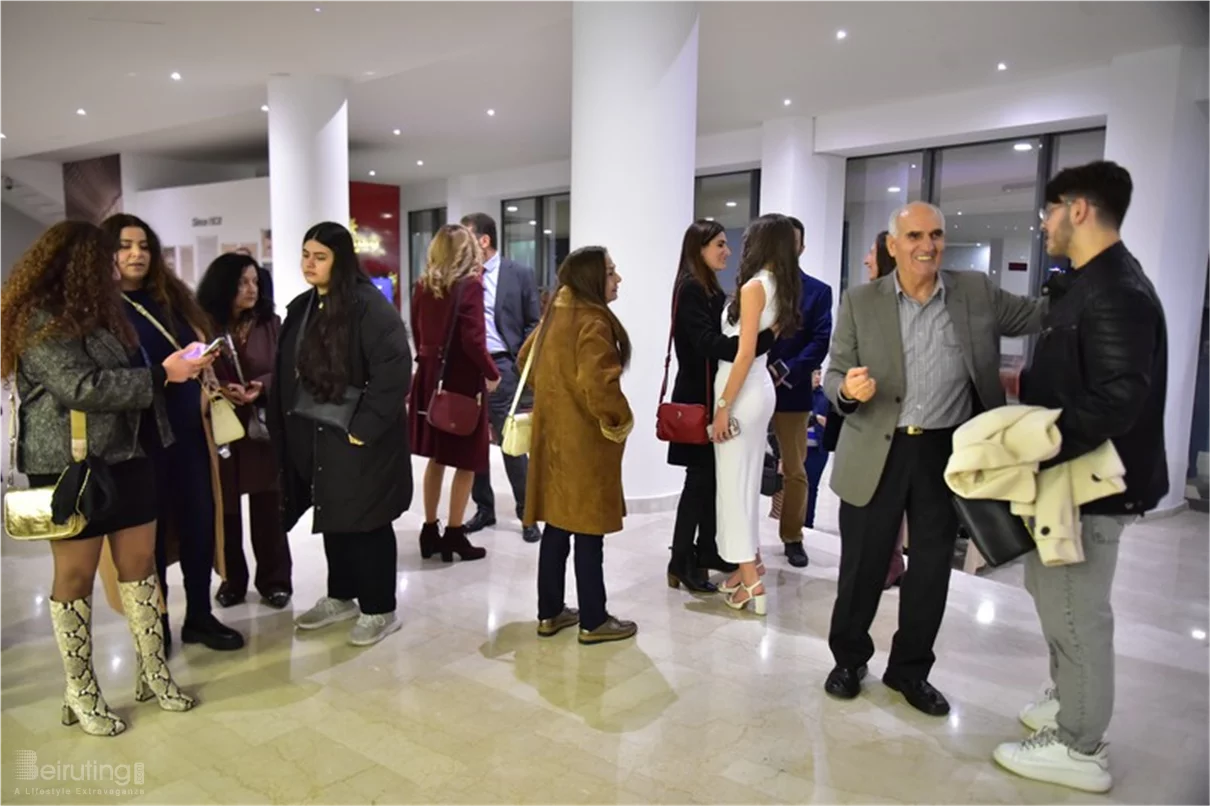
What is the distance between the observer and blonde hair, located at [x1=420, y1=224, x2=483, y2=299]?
4.07 meters

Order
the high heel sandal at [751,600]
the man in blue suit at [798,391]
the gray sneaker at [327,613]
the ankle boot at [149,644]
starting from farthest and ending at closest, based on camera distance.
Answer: the man in blue suit at [798,391]
the high heel sandal at [751,600]
the gray sneaker at [327,613]
the ankle boot at [149,644]

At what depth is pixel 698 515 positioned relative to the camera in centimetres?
376

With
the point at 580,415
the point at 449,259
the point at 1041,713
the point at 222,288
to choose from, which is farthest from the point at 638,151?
the point at 1041,713

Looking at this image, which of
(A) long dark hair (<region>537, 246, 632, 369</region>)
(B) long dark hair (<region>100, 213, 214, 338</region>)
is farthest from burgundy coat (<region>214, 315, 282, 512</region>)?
(A) long dark hair (<region>537, 246, 632, 369</region>)

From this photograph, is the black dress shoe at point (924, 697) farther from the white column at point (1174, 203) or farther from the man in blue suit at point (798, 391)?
the white column at point (1174, 203)

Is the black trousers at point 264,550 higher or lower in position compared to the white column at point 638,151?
lower

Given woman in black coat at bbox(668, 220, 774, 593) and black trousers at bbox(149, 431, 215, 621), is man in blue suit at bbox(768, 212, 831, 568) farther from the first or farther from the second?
black trousers at bbox(149, 431, 215, 621)

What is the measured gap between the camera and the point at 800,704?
2.90 metres

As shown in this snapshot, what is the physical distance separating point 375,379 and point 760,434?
153cm

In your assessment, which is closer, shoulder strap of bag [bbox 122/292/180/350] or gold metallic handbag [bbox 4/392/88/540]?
gold metallic handbag [bbox 4/392/88/540]

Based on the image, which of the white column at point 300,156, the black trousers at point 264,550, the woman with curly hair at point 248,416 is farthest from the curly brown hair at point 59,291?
the white column at point 300,156

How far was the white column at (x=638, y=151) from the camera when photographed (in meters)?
4.98

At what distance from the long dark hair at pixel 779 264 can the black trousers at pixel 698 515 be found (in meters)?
0.70

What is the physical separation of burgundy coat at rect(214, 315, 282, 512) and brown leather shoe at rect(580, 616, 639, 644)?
1469 mm
